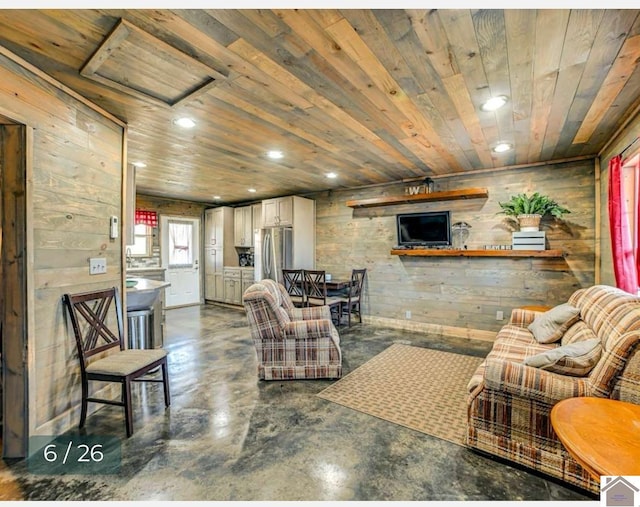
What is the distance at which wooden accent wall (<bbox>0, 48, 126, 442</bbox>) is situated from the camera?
1.94 metres

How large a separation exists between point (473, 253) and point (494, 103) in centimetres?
247

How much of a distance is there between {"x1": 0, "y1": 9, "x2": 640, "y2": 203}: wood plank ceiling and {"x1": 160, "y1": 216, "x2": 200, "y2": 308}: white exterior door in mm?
3664

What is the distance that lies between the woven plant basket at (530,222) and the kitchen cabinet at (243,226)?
5.19m

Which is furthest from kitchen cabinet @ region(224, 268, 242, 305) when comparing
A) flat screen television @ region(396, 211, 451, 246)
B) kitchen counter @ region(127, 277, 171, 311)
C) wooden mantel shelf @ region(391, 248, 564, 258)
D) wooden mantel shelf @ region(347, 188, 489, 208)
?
flat screen television @ region(396, 211, 451, 246)

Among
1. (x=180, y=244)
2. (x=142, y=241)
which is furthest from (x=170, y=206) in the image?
(x=142, y=241)

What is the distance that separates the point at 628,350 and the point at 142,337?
152 inches

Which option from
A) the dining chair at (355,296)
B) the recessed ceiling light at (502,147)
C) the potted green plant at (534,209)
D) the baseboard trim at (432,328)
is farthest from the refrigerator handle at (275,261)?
the potted green plant at (534,209)

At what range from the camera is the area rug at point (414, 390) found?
92.0 inches

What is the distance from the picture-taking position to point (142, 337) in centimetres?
324

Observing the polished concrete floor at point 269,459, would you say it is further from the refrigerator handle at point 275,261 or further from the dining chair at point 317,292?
the refrigerator handle at point 275,261

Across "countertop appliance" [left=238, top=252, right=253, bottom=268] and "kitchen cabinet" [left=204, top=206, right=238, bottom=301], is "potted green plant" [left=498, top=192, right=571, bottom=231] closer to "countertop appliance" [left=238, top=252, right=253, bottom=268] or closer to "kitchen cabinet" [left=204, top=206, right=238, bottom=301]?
"countertop appliance" [left=238, top=252, right=253, bottom=268]

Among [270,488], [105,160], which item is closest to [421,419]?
[270,488]

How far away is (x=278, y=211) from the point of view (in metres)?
6.15

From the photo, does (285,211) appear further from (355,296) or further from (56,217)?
(56,217)
